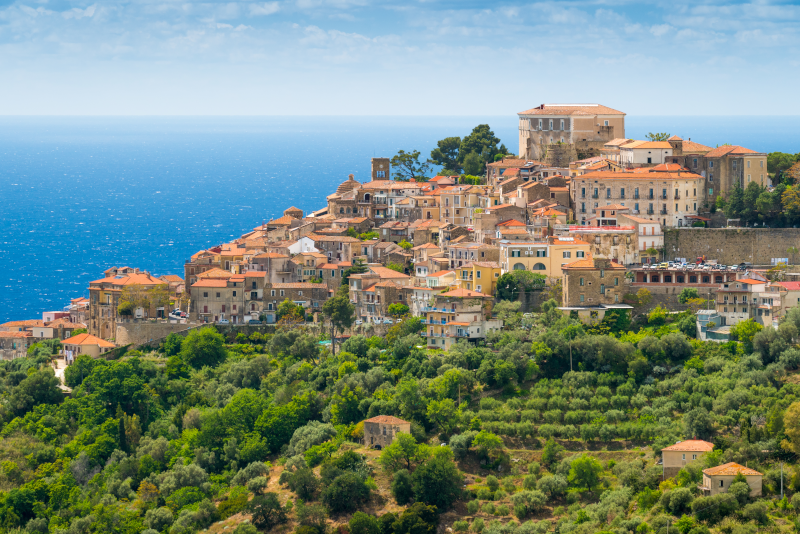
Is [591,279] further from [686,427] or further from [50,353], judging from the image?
[50,353]

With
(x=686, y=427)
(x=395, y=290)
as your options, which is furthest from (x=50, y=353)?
(x=686, y=427)

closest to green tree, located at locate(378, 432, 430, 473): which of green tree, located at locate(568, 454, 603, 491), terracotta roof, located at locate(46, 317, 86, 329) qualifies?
green tree, located at locate(568, 454, 603, 491)

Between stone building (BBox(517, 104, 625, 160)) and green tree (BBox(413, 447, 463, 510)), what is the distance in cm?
3581

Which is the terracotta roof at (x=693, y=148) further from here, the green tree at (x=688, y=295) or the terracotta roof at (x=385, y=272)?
the terracotta roof at (x=385, y=272)

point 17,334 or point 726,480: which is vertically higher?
point 17,334

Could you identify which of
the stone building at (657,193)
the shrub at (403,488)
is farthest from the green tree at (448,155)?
the shrub at (403,488)


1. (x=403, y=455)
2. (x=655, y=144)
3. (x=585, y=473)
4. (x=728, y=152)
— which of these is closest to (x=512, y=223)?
(x=655, y=144)

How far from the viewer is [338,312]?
70375mm

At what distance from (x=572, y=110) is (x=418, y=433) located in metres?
36.3

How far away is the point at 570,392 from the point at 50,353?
98.4ft

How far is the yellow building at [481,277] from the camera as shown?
70.1m

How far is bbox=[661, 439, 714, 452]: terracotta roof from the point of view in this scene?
53959 millimetres

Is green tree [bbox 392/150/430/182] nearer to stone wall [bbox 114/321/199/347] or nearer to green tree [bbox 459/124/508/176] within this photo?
green tree [bbox 459/124/508/176]

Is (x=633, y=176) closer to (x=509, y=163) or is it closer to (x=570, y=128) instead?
(x=570, y=128)
